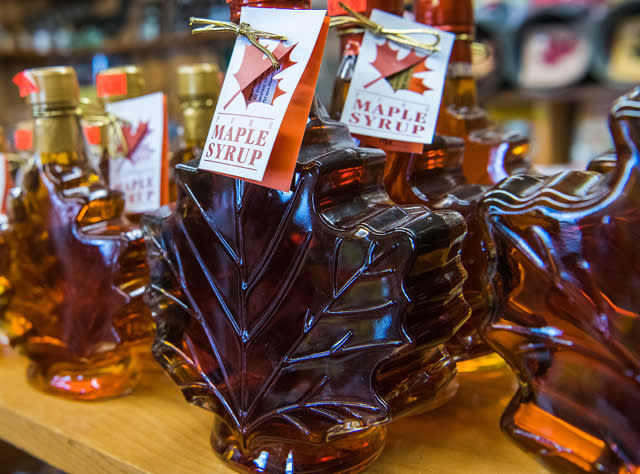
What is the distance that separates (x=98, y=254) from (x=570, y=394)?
15.1 inches

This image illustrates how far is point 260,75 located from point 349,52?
13cm

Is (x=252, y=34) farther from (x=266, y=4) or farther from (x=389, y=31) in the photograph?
(x=389, y=31)

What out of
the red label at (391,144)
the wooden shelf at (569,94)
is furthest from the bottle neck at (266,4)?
the wooden shelf at (569,94)

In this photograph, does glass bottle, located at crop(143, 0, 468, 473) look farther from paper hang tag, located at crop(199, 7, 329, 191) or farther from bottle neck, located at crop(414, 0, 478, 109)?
bottle neck, located at crop(414, 0, 478, 109)

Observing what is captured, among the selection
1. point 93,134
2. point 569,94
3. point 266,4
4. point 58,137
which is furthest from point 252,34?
point 569,94

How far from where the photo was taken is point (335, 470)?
1.32 feet

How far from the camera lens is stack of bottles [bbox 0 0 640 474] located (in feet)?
1.15

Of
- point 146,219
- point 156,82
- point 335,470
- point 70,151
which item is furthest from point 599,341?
point 156,82

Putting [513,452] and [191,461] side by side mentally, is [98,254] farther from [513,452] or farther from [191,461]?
[513,452]

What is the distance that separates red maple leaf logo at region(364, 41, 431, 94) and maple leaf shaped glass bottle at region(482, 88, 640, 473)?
0.41 ft

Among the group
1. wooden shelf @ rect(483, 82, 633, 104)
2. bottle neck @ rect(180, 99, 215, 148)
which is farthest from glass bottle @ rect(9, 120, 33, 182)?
wooden shelf @ rect(483, 82, 633, 104)

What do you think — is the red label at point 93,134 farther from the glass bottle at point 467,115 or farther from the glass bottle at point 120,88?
the glass bottle at point 467,115

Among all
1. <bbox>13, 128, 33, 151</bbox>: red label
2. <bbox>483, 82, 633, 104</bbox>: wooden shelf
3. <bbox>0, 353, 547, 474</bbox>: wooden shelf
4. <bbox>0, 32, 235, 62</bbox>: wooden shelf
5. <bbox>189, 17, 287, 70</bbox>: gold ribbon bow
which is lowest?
<bbox>0, 32, 235, 62</bbox>: wooden shelf

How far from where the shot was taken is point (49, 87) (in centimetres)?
51
